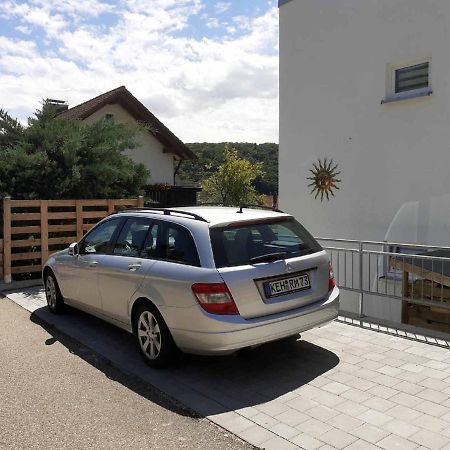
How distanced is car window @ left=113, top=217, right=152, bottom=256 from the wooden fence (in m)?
4.55

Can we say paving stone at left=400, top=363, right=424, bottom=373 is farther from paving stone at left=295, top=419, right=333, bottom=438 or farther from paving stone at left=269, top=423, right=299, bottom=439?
paving stone at left=269, top=423, right=299, bottom=439

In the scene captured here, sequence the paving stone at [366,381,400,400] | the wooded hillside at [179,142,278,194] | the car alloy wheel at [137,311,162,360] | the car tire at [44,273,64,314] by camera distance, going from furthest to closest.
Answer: the wooded hillside at [179,142,278,194] < the car tire at [44,273,64,314] < the car alloy wheel at [137,311,162,360] < the paving stone at [366,381,400,400]

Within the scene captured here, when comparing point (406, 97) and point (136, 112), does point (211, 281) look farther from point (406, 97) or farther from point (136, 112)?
point (136, 112)

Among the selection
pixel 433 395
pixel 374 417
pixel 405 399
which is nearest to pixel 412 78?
pixel 433 395

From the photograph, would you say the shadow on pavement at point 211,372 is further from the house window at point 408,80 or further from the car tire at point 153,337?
the house window at point 408,80

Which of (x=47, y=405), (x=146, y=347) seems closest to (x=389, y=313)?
(x=146, y=347)

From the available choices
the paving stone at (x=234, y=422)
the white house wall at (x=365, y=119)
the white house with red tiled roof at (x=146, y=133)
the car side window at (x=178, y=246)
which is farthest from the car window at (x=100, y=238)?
the white house with red tiled roof at (x=146, y=133)

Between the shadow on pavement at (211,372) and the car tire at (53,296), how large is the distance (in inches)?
37.1

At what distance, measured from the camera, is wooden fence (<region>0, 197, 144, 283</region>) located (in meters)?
9.47

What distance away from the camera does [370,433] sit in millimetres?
3520

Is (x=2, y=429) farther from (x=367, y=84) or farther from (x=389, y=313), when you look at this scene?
(x=367, y=84)

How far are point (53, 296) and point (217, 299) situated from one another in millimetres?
3619

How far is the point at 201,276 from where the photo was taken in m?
4.38

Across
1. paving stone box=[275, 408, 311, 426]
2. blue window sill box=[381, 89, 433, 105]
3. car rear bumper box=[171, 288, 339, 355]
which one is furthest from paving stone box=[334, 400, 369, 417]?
blue window sill box=[381, 89, 433, 105]
